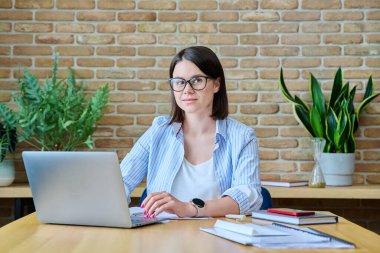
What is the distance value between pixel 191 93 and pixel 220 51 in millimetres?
1510

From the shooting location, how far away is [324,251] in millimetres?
1356

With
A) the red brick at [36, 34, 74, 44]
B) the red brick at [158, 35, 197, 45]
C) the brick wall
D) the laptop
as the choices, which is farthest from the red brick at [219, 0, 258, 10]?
the laptop

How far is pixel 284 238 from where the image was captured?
1.44 meters

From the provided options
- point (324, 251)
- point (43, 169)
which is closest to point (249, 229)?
point (324, 251)

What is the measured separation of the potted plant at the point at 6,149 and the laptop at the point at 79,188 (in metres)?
1.76

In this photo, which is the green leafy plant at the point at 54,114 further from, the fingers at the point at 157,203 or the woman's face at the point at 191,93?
the fingers at the point at 157,203

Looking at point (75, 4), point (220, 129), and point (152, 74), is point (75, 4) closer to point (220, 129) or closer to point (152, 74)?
point (152, 74)

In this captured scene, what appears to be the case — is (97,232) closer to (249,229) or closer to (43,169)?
(43,169)

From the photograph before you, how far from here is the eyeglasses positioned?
7.53 feet

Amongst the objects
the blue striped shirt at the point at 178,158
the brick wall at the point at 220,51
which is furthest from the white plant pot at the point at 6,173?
the blue striped shirt at the point at 178,158

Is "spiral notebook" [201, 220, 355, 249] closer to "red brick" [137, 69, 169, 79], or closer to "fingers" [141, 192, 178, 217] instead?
"fingers" [141, 192, 178, 217]

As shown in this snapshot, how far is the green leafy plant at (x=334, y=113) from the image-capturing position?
3.49 metres

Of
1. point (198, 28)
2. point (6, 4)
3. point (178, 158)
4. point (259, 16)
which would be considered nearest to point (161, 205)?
point (178, 158)

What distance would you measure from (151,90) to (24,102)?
32.6 inches
